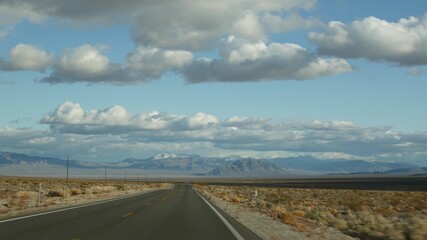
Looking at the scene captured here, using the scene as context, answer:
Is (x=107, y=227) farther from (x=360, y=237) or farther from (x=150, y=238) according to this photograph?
(x=360, y=237)

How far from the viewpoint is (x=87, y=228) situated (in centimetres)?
1720

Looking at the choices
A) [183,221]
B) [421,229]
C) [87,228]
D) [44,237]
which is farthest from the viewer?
[183,221]

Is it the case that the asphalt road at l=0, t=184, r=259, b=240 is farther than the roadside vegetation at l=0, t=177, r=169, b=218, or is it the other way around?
the roadside vegetation at l=0, t=177, r=169, b=218

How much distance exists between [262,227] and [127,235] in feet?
19.4

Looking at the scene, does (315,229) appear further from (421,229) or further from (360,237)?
(421,229)

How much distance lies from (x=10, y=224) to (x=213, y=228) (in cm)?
660

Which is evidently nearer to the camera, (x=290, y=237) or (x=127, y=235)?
(x=127, y=235)

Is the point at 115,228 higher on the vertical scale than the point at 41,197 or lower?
lower

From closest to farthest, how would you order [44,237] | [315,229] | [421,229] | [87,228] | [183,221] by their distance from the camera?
1. [44,237]
2. [421,229]
3. [87,228]
4. [315,229]
5. [183,221]

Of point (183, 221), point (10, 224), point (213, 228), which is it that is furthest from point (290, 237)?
point (10, 224)

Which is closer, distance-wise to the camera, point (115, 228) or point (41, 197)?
point (115, 228)

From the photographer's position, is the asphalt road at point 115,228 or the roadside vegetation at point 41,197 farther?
the roadside vegetation at point 41,197

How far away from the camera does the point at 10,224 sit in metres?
18.1

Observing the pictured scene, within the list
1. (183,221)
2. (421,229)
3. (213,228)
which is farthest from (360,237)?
(183,221)
